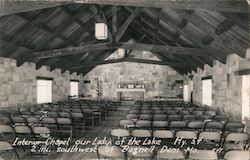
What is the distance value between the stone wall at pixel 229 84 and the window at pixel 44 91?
9.50m

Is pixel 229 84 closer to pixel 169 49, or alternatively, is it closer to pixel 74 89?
pixel 169 49

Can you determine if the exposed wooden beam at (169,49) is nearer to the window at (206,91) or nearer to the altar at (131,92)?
the window at (206,91)

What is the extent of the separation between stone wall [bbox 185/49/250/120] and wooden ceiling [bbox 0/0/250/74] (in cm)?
39

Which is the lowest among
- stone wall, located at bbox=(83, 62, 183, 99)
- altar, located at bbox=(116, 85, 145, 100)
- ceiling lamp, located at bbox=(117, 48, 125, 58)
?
altar, located at bbox=(116, 85, 145, 100)

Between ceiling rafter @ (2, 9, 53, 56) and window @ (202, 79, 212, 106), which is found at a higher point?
ceiling rafter @ (2, 9, 53, 56)

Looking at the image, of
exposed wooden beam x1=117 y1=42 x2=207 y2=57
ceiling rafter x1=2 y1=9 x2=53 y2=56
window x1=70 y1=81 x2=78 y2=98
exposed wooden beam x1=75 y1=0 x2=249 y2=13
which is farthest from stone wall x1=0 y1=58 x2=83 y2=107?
exposed wooden beam x1=75 y1=0 x2=249 y2=13

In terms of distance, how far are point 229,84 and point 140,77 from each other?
42.9 feet

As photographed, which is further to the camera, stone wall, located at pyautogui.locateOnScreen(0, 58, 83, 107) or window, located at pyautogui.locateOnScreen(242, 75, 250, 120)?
stone wall, located at pyautogui.locateOnScreen(0, 58, 83, 107)

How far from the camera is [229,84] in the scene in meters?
11.1

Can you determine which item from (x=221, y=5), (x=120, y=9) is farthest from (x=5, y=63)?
(x=221, y=5)

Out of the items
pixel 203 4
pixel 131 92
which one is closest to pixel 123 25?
pixel 203 4

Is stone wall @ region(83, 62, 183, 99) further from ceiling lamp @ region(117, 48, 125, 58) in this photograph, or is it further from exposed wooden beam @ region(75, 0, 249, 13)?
exposed wooden beam @ region(75, 0, 249, 13)

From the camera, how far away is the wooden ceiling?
6.70 meters

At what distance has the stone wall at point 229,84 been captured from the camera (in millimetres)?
9773
